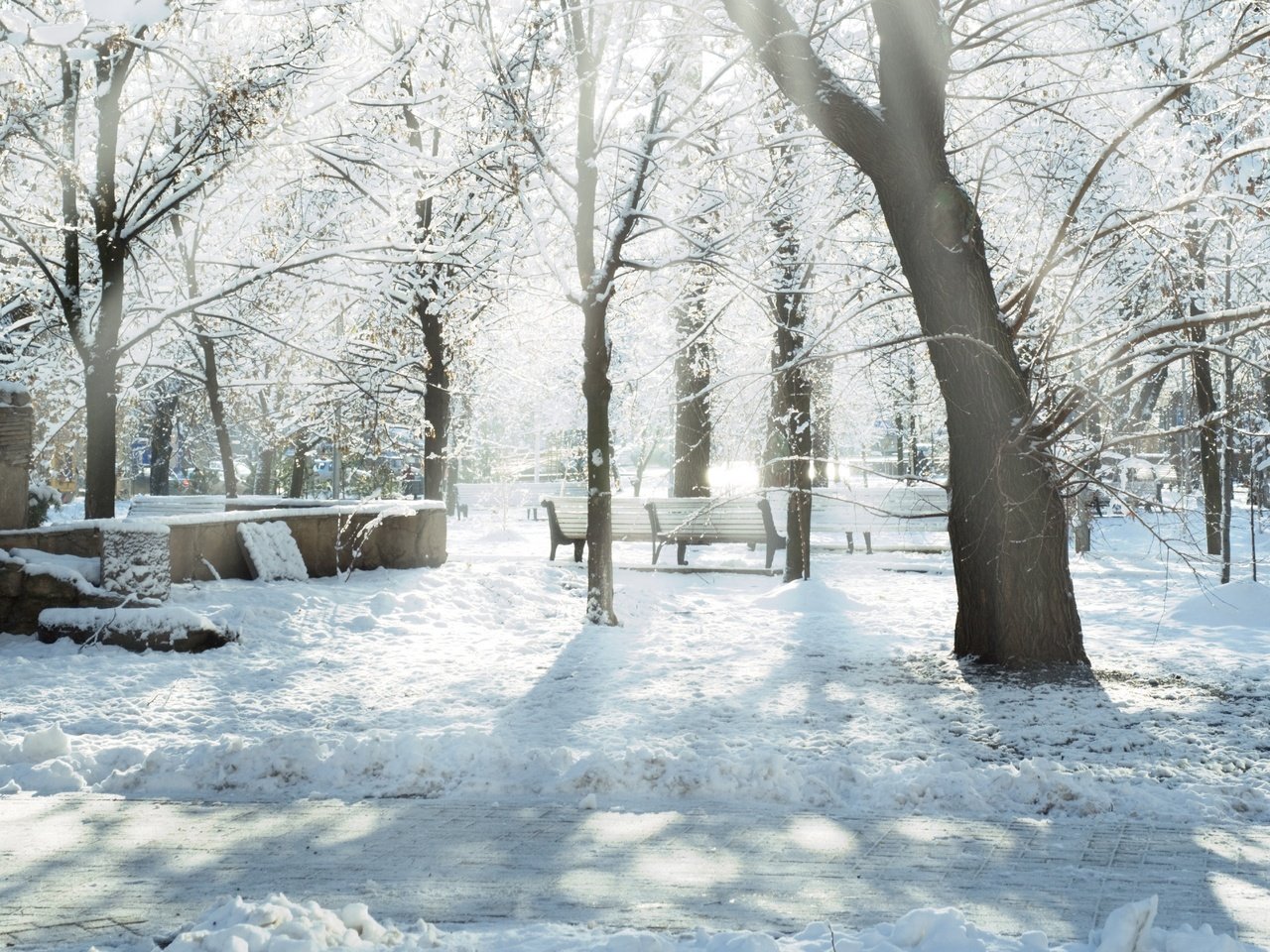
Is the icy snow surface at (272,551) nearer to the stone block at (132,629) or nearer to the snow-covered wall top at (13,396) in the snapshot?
the snow-covered wall top at (13,396)

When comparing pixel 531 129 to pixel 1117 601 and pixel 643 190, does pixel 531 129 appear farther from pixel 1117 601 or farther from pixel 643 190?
pixel 1117 601

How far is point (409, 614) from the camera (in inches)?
403

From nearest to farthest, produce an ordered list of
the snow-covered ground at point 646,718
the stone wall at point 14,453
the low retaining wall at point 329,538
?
the snow-covered ground at point 646,718
the stone wall at point 14,453
the low retaining wall at point 329,538

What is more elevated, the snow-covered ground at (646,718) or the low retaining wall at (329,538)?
the low retaining wall at (329,538)

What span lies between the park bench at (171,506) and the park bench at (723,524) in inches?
247

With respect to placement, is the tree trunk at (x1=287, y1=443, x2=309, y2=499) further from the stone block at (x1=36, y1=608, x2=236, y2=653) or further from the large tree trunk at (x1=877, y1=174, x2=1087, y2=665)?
the large tree trunk at (x1=877, y1=174, x2=1087, y2=665)

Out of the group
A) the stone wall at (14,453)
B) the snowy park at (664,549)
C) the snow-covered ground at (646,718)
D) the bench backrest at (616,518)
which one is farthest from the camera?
the bench backrest at (616,518)

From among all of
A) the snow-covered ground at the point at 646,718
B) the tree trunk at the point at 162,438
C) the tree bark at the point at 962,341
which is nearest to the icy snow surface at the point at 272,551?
the snow-covered ground at the point at 646,718

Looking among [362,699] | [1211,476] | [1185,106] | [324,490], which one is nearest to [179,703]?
[362,699]

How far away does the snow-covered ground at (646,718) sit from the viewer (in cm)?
477

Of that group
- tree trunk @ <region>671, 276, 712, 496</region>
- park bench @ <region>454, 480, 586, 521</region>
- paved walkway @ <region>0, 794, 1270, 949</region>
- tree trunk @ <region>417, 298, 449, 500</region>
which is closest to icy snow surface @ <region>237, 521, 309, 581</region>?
tree trunk @ <region>417, 298, 449, 500</region>

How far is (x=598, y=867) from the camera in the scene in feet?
13.1

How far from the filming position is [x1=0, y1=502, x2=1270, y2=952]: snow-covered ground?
4.77 meters

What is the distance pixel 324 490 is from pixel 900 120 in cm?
3744
